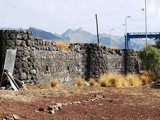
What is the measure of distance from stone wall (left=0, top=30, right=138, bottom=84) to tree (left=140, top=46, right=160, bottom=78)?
82.7 inches

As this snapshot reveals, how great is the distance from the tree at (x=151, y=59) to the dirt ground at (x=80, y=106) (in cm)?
1397

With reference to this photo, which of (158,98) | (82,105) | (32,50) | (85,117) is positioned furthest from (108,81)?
(85,117)

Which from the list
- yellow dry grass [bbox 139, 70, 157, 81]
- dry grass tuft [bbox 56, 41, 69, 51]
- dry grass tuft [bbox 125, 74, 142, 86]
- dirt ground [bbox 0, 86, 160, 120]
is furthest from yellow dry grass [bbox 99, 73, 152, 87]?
dirt ground [bbox 0, 86, 160, 120]

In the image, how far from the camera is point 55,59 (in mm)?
25031

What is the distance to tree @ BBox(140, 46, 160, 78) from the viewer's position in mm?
32438

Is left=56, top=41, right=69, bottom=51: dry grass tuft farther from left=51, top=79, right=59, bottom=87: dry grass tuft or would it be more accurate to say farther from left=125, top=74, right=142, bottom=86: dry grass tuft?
left=125, top=74, right=142, bottom=86: dry grass tuft

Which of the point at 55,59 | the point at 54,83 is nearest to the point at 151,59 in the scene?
the point at 55,59

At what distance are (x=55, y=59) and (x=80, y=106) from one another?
1070 cm

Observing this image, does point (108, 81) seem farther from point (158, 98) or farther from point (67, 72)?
point (158, 98)

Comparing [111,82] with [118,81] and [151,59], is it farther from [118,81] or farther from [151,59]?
[151,59]

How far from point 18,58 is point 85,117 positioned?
9.62 metres

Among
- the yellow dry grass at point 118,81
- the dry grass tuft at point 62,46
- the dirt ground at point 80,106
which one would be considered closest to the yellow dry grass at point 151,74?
the yellow dry grass at point 118,81

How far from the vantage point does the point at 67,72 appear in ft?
87.0

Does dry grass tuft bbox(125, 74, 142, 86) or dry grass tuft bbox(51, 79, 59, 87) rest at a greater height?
dry grass tuft bbox(51, 79, 59, 87)
